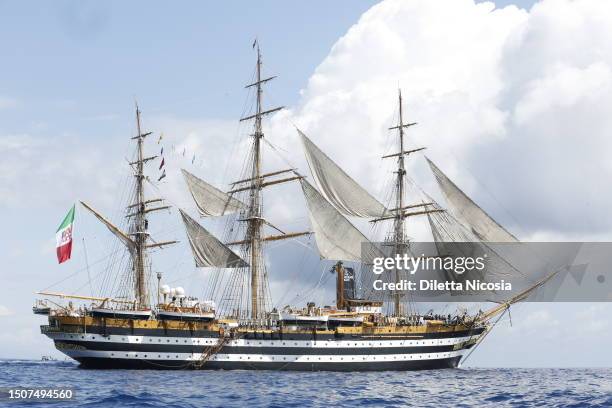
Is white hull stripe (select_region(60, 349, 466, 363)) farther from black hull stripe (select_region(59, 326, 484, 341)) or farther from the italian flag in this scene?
the italian flag

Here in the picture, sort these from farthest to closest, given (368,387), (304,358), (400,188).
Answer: (400,188)
(304,358)
(368,387)

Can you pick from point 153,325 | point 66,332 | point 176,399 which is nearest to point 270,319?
point 153,325

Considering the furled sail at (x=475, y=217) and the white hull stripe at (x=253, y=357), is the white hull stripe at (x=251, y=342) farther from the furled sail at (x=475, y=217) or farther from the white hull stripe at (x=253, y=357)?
the furled sail at (x=475, y=217)

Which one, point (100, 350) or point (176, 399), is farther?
point (100, 350)

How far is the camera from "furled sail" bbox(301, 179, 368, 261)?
71875 mm

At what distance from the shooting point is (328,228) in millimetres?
72062

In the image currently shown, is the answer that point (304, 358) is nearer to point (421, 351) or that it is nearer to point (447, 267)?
point (421, 351)

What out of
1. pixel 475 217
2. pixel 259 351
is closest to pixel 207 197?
pixel 259 351

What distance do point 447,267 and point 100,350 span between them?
32025mm

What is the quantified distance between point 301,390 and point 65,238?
24922 millimetres

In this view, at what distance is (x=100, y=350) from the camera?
6141 centimetres

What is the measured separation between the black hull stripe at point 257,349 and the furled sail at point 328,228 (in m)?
9.23

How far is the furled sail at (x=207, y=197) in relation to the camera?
7456 centimetres

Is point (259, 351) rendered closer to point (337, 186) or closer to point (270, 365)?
point (270, 365)
